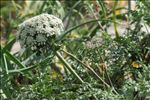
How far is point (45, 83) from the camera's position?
85.0 inches

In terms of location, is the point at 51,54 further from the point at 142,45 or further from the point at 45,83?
the point at 142,45

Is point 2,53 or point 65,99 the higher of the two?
point 2,53

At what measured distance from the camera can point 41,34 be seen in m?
2.09

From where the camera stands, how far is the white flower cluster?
6.84 ft

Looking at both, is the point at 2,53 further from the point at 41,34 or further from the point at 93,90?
the point at 93,90

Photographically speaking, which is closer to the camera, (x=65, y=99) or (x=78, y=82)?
(x=65, y=99)

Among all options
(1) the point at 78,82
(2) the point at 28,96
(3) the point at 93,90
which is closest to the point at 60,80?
(1) the point at 78,82

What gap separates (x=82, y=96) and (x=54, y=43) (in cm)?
26

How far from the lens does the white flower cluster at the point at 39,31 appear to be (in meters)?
2.09

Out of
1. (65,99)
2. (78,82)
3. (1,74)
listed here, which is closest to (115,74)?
(78,82)

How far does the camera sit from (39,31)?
209 centimetres

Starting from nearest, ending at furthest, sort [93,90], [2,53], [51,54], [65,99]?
[93,90], [65,99], [51,54], [2,53]

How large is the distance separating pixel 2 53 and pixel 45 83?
0.42m

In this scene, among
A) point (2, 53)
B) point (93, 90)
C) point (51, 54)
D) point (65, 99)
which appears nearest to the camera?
point (93, 90)
